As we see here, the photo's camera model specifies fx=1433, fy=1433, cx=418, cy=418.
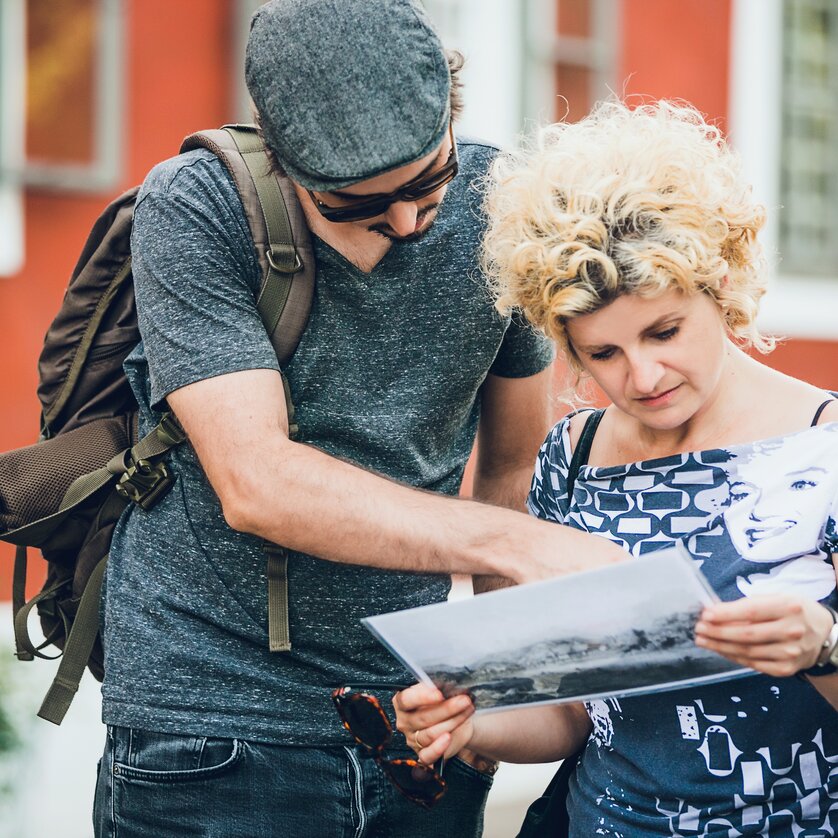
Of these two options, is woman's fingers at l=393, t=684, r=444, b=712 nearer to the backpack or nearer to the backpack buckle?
the backpack

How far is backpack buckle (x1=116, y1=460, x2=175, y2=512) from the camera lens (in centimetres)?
235

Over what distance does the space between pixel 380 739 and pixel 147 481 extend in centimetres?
63

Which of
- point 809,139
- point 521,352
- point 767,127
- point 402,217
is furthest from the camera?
point 809,139

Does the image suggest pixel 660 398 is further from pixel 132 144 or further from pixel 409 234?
pixel 132 144

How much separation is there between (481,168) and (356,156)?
0.40 m

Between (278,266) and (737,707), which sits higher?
(278,266)

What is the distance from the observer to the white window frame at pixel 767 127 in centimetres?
853

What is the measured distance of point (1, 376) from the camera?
562cm

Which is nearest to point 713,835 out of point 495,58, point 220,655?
point 220,655

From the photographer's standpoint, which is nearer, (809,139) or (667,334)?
(667,334)

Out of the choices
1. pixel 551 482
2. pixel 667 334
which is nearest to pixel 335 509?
pixel 551 482

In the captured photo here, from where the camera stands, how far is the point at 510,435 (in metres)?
2.63

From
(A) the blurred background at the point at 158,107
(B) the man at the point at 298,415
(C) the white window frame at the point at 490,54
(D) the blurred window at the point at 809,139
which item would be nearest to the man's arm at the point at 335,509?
(B) the man at the point at 298,415

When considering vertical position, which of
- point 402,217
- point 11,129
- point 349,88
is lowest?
point 11,129
